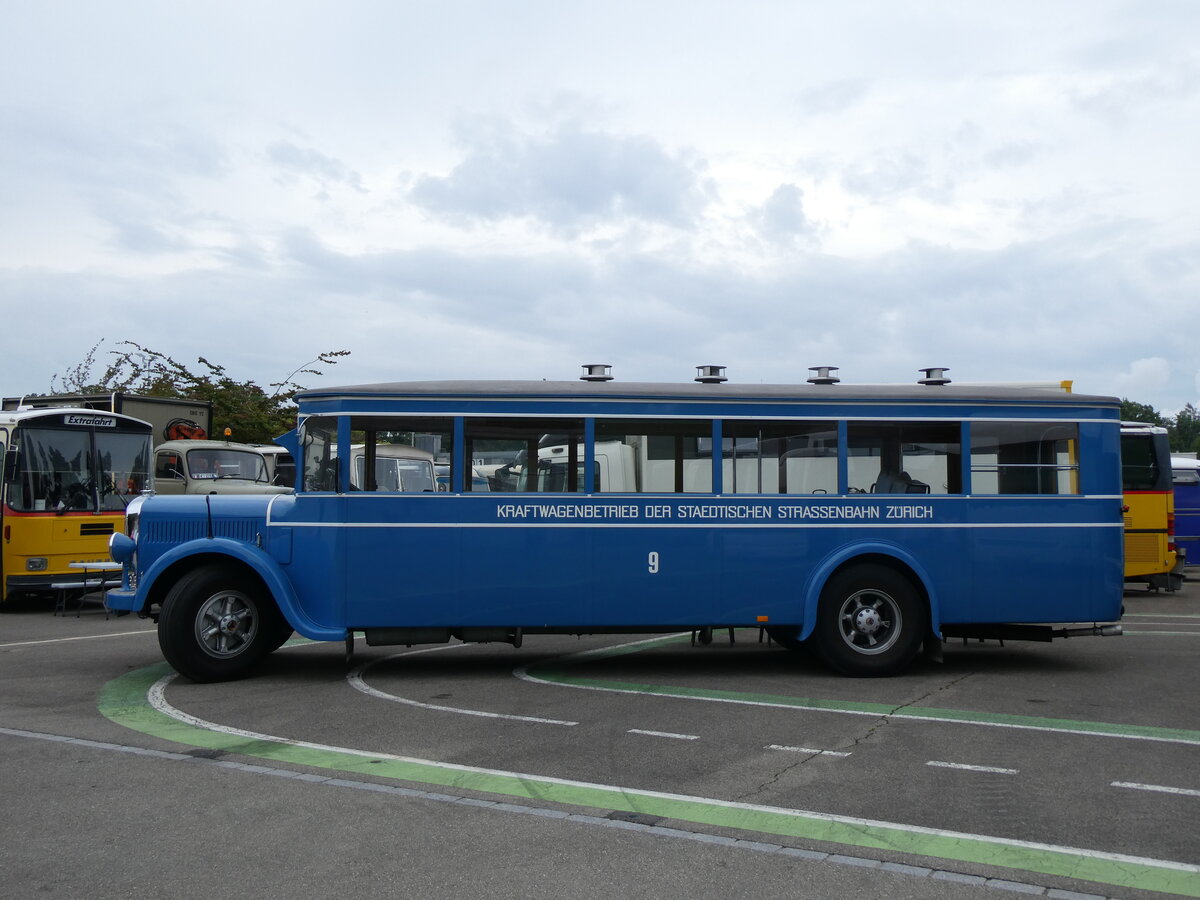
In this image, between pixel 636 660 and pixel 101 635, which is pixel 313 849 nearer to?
pixel 636 660

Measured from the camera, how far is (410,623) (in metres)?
9.87

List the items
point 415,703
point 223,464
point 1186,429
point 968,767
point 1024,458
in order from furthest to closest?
1. point 1186,429
2. point 223,464
3. point 1024,458
4. point 415,703
5. point 968,767

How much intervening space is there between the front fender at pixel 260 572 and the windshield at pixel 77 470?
8.00 m

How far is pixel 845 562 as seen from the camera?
33.2 feet

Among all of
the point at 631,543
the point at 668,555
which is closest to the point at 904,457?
the point at 668,555

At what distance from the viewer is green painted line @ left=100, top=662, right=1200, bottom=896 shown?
499 cm

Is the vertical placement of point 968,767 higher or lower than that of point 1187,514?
lower

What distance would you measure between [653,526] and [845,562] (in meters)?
1.78

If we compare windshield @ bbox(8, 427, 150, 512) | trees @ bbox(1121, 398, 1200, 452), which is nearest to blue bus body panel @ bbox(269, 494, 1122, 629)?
windshield @ bbox(8, 427, 150, 512)

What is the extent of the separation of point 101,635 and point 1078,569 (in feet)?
36.6

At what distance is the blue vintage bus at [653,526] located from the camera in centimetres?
988

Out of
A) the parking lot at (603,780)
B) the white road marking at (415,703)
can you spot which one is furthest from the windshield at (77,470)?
the white road marking at (415,703)

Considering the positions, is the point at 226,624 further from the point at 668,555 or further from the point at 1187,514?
the point at 1187,514

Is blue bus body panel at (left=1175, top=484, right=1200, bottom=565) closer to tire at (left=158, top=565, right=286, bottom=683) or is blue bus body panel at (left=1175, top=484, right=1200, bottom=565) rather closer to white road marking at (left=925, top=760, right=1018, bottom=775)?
white road marking at (left=925, top=760, right=1018, bottom=775)
